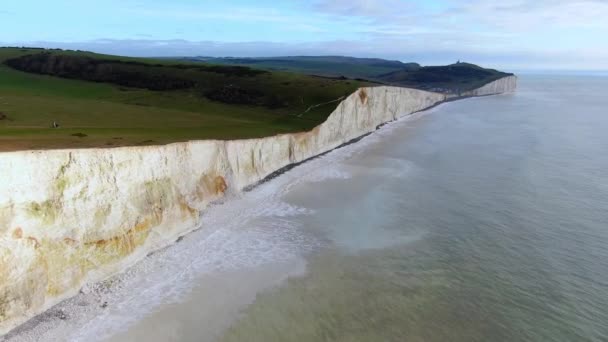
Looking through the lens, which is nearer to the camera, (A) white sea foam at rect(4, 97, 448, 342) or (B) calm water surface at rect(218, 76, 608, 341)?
(A) white sea foam at rect(4, 97, 448, 342)

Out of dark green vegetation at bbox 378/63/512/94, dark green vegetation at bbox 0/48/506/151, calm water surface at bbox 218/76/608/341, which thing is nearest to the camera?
calm water surface at bbox 218/76/608/341

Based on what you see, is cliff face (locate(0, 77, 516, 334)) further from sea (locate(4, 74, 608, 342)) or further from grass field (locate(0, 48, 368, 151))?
grass field (locate(0, 48, 368, 151))

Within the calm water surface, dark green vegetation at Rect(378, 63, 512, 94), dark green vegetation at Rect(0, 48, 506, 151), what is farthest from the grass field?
dark green vegetation at Rect(378, 63, 512, 94)

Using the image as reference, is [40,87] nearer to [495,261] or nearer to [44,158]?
[44,158]

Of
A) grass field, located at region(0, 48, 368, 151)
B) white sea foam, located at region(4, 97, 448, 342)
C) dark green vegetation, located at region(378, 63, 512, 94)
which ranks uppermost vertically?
dark green vegetation, located at region(378, 63, 512, 94)

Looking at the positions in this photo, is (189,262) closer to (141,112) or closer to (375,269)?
(375,269)

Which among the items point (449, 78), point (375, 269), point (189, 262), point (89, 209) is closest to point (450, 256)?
point (375, 269)

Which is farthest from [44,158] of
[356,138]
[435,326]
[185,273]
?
[356,138]
